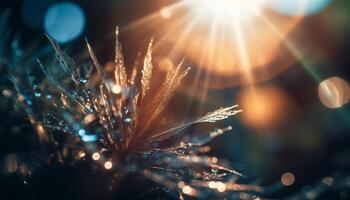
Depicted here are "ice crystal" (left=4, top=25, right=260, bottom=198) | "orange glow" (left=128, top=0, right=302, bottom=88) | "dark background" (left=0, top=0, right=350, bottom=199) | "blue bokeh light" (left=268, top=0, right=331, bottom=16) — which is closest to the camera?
"ice crystal" (left=4, top=25, right=260, bottom=198)

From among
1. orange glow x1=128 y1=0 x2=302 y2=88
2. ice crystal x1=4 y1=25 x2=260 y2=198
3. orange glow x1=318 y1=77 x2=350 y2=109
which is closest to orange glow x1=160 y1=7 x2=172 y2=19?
orange glow x1=128 y1=0 x2=302 y2=88

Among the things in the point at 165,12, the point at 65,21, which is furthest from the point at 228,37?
the point at 65,21

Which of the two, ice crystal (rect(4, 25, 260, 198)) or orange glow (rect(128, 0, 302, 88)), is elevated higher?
orange glow (rect(128, 0, 302, 88))

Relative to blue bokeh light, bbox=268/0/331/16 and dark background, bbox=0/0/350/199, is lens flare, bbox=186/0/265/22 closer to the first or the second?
blue bokeh light, bbox=268/0/331/16

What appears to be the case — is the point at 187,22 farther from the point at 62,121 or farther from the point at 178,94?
the point at 62,121

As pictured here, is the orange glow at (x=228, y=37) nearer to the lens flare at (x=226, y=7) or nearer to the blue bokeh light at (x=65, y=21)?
the lens flare at (x=226, y=7)

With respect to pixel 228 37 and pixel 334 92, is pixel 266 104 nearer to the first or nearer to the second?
pixel 334 92

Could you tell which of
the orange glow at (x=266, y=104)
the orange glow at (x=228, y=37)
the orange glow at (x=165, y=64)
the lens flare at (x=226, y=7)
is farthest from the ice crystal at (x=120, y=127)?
the orange glow at (x=266, y=104)
